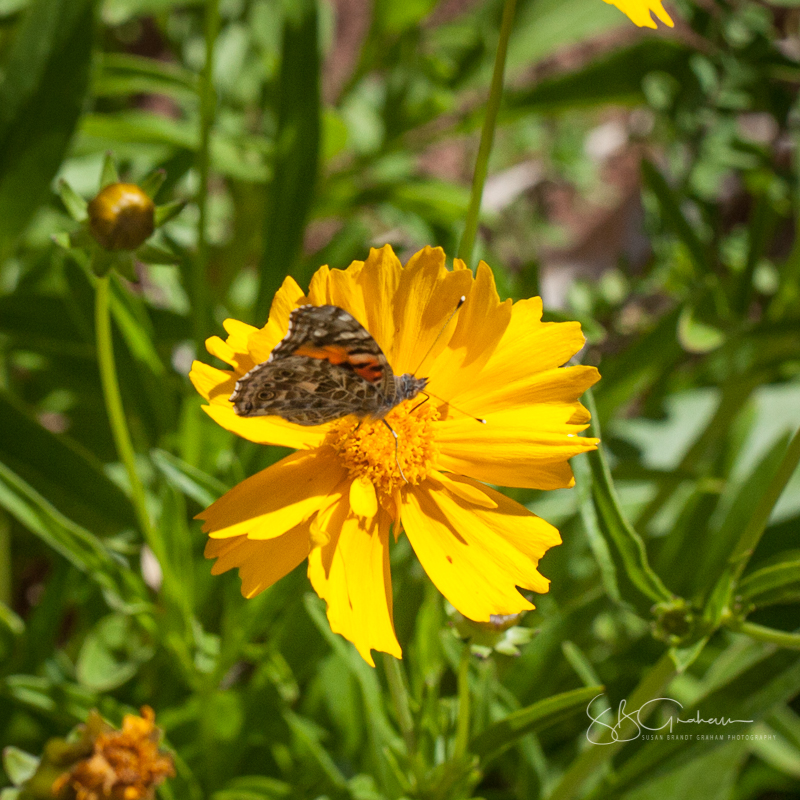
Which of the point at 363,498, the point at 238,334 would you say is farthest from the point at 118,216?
the point at 363,498

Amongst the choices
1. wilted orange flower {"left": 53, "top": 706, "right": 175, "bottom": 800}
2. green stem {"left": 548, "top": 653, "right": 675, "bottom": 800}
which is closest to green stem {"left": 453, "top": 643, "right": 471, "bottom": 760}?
green stem {"left": 548, "top": 653, "right": 675, "bottom": 800}

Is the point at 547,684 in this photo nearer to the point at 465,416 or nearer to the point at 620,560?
the point at 620,560

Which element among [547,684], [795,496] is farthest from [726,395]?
[547,684]

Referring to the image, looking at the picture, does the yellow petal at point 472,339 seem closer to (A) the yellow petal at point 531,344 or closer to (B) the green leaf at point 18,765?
(A) the yellow petal at point 531,344

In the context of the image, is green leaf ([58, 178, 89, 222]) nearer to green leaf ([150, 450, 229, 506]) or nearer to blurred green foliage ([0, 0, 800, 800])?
blurred green foliage ([0, 0, 800, 800])

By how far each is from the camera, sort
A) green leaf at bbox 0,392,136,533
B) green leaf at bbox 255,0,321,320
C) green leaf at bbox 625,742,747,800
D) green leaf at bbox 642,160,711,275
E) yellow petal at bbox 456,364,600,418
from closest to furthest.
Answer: yellow petal at bbox 456,364,600,418, green leaf at bbox 625,742,747,800, green leaf at bbox 0,392,136,533, green leaf at bbox 255,0,321,320, green leaf at bbox 642,160,711,275

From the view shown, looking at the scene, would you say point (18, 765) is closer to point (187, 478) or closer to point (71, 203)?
point (187, 478)
